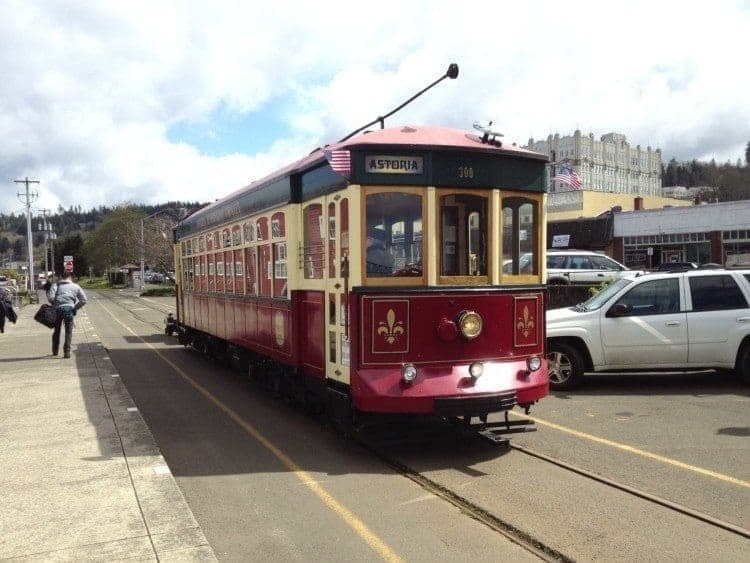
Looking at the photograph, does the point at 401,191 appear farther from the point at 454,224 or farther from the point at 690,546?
the point at 690,546

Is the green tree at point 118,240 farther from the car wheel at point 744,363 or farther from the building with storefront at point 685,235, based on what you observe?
the car wheel at point 744,363

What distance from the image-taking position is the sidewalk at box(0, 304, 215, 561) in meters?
4.51

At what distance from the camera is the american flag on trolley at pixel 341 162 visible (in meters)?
6.61

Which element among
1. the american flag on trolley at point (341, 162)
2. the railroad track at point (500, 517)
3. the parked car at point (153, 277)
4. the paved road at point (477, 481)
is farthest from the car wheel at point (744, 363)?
the parked car at point (153, 277)

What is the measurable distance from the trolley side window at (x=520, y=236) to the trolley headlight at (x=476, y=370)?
0.98m

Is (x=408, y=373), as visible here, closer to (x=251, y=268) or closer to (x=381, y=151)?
(x=381, y=151)

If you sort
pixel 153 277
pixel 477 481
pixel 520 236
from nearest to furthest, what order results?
1. pixel 477 481
2. pixel 520 236
3. pixel 153 277

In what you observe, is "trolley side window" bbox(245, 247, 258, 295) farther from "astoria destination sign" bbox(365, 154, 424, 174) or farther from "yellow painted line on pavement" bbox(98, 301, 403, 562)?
"astoria destination sign" bbox(365, 154, 424, 174)

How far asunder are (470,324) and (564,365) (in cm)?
406

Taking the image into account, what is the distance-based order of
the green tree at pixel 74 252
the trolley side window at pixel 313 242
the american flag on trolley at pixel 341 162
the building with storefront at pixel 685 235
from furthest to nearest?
the green tree at pixel 74 252
the building with storefront at pixel 685 235
the trolley side window at pixel 313 242
the american flag on trolley at pixel 341 162

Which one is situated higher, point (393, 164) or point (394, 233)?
point (393, 164)

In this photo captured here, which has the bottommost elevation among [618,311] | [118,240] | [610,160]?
[618,311]

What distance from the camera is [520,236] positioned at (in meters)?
7.26

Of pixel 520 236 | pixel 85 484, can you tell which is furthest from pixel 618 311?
pixel 85 484
